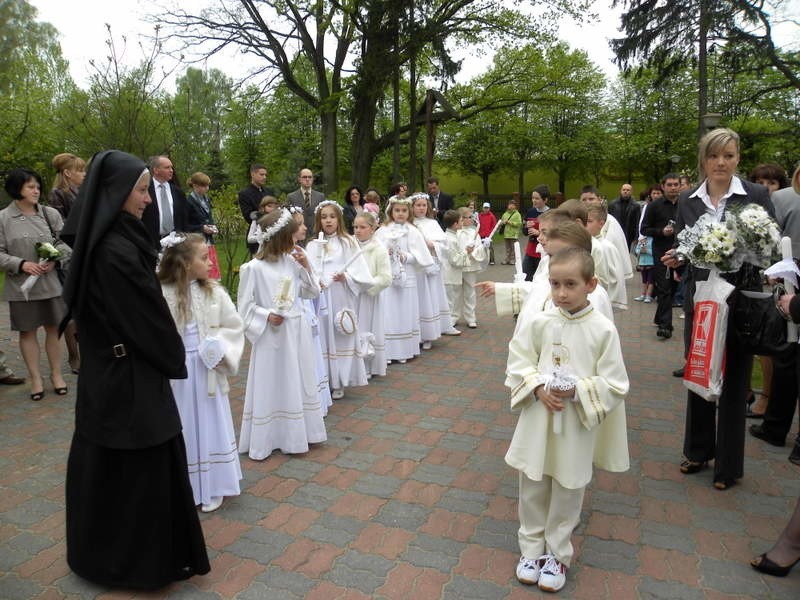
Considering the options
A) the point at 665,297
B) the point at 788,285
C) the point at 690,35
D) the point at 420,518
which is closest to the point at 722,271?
the point at 788,285

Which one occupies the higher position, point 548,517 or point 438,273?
point 438,273

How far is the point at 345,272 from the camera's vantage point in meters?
6.48

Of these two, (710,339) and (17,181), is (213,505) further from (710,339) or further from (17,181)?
(17,181)

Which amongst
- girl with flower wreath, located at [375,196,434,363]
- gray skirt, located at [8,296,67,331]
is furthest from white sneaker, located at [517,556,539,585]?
gray skirt, located at [8,296,67,331]

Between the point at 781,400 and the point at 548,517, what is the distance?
10.2ft

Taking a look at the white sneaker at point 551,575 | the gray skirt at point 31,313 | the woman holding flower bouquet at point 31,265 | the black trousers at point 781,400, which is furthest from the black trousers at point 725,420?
the gray skirt at point 31,313

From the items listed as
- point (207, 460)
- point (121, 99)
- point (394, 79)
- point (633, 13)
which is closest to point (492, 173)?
point (633, 13)

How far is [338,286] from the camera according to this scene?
657 cm

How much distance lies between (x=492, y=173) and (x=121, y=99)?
125ft

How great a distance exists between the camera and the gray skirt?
6223 mm

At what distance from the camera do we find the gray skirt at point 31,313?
622cm

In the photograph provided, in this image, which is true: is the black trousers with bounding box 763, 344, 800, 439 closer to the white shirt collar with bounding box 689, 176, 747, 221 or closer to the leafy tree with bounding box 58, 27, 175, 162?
the white shirt collar with bounding box 689, 176, 747, 221

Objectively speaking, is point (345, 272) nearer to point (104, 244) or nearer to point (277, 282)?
point (277, 282)

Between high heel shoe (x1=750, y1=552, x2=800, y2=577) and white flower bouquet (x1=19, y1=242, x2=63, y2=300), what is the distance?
638cm
